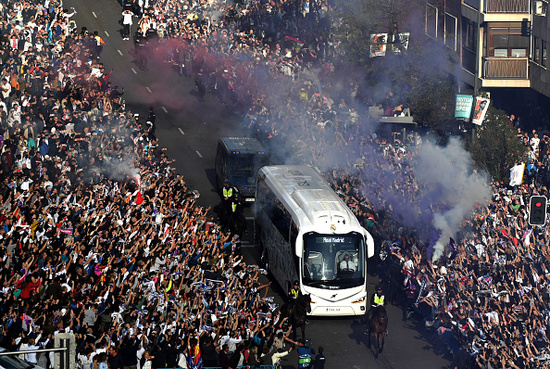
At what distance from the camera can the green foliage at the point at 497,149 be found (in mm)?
38156

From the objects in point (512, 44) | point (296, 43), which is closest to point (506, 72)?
point (512, 44)

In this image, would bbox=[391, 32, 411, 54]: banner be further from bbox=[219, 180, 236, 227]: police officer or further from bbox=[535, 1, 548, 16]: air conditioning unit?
bbox=[219, 180, 236, 227]: police officer

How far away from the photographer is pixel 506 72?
46.3m

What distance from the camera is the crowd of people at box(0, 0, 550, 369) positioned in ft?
74.0

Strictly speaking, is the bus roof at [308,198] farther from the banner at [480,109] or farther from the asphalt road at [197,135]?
the banner at [480,109]

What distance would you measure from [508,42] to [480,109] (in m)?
7.52

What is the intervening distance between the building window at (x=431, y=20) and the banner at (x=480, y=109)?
→ 13.2 metres

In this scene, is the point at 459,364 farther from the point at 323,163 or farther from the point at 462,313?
the point at 323,163

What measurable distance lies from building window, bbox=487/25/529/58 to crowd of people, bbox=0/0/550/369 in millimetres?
5040

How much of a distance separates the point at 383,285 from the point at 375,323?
167 inches

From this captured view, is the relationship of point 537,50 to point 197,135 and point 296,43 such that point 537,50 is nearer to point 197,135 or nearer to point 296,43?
point 296,43

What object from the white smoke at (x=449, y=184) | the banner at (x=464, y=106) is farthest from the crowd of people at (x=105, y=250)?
the banner at (x=464, y=106)

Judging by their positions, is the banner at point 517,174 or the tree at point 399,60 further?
the tree at point 399,60

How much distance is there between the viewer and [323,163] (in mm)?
38844
